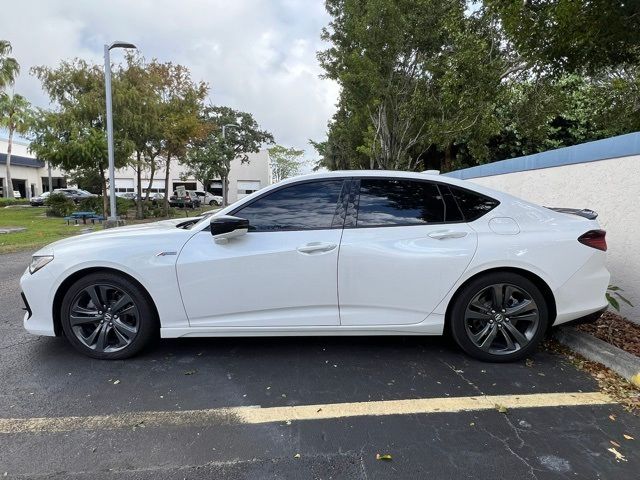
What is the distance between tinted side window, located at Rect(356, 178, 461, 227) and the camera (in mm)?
3508

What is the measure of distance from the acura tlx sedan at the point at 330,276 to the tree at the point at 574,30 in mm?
2285

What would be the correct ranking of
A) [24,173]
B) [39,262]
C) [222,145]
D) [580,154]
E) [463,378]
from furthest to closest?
[24,173] < [222,145] < [580,154] < [39,262] < [463,378]

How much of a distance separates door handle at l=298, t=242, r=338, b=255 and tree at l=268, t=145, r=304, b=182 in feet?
208

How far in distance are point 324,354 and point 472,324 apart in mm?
1277

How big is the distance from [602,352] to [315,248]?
2.53 metres

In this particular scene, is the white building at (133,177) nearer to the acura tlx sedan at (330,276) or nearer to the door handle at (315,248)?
the acura tlx sedan at (330,276)

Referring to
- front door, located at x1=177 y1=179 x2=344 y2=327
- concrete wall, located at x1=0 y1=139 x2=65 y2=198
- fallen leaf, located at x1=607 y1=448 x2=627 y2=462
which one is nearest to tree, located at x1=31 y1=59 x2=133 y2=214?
front door, located at x1=177 y1=179 x2=344 y2=327

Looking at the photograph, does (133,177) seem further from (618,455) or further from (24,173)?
(618,455)

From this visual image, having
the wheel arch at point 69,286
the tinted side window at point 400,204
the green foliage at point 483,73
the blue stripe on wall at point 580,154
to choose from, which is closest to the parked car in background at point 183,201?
the green foliage at point 483,73

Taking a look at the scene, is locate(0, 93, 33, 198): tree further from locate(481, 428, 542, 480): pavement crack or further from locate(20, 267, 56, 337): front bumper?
locate(481, 428, 542, 480): pavement crack

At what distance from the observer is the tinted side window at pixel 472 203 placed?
139 inches

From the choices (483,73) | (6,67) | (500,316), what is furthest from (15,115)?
(500,316)

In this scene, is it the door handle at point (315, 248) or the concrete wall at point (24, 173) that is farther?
the concrete wall at point (24, 173)

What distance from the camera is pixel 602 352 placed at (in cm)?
349
